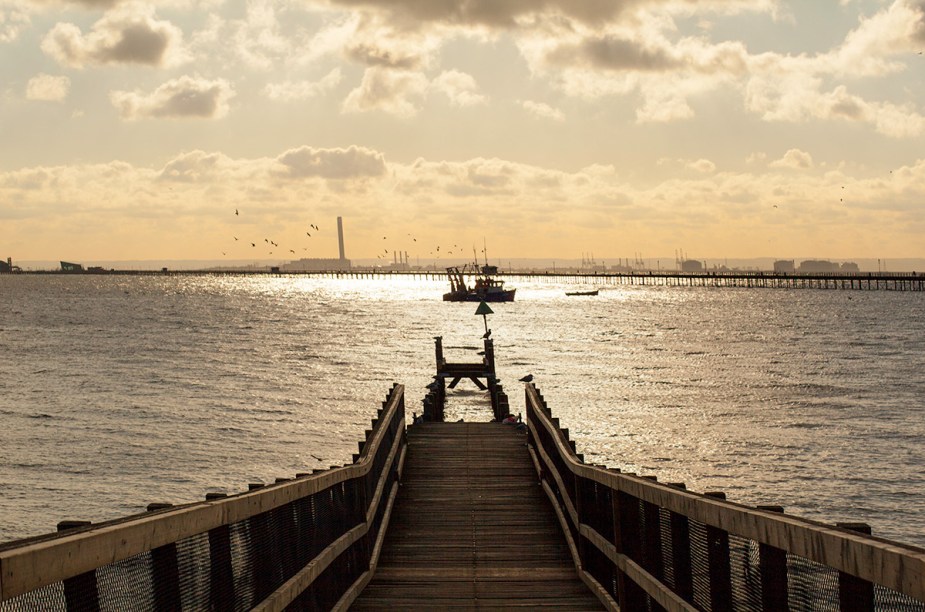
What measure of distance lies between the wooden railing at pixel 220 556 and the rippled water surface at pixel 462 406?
24.2 m

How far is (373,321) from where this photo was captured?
15312 cm

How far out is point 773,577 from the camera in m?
5.67

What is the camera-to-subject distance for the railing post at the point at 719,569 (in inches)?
258

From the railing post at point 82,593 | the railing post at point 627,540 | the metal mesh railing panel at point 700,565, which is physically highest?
the railing post at point 82,593

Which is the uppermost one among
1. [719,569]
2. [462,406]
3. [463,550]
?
[719,569]

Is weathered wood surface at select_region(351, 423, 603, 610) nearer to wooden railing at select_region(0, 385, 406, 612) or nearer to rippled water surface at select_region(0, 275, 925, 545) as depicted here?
wooden railing at select_region(0, 385, 406, 612)

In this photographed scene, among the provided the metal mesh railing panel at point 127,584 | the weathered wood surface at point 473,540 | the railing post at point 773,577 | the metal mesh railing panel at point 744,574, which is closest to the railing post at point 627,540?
the weathered wood surface at point 473,540

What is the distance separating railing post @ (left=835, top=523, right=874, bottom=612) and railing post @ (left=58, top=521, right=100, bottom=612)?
12.0ft

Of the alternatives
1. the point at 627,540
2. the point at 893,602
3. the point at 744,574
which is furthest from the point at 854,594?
the point at 627,540

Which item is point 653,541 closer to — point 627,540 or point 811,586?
point 627,540

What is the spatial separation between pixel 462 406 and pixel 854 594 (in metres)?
47.9

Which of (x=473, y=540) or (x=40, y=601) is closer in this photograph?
(x=40, y=601)

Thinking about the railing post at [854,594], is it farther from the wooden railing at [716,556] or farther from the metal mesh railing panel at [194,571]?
the metal mesh railing panel at [194,571]

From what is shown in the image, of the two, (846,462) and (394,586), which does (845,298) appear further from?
(394,586)
